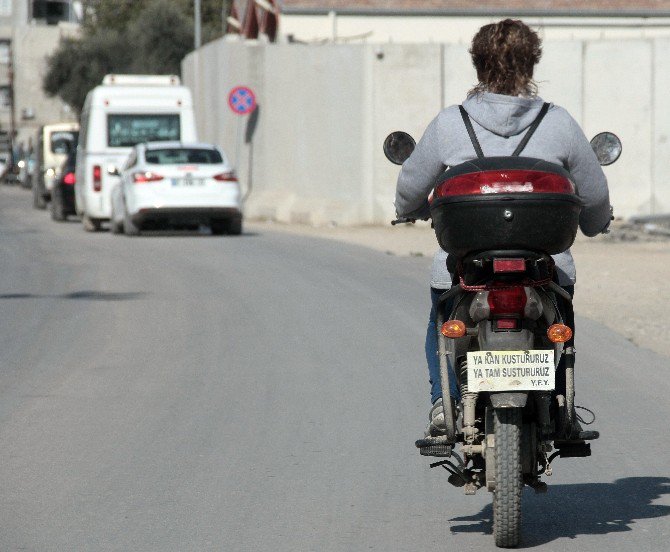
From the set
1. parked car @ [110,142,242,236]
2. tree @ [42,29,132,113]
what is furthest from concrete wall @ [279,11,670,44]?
tree @ [42,29,132,113]

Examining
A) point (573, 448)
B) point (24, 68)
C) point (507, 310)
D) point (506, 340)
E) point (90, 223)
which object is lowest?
point (90, 223)

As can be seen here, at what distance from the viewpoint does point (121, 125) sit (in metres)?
28.3

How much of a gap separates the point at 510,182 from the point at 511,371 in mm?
634

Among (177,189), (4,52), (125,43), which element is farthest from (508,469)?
(4,52)

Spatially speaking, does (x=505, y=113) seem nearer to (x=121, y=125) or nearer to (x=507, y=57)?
(x=507, y=57)

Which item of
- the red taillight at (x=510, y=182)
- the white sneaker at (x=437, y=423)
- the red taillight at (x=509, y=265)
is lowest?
the white sneaker at (x=437, y=423)

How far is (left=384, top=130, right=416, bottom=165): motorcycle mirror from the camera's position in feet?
19.0

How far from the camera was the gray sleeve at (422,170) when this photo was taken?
5.55 meters

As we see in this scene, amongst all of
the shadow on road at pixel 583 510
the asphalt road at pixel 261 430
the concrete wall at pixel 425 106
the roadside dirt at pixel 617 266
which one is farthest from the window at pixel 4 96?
the shadow on road at pixel 583 510

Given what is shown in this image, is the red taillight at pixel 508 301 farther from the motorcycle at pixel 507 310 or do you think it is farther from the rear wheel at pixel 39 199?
the rear wheel at pixel 39 199

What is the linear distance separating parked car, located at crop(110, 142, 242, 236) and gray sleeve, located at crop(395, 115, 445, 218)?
1874 cm

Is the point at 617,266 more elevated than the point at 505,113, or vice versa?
the point at 505,113

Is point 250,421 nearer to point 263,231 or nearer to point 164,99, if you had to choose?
point 263,231

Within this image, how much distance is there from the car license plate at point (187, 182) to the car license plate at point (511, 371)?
19.5 m
